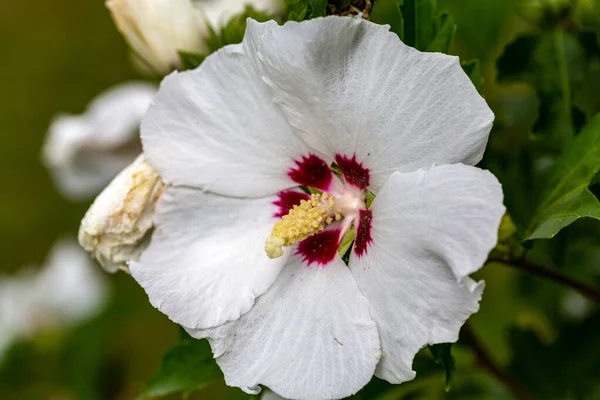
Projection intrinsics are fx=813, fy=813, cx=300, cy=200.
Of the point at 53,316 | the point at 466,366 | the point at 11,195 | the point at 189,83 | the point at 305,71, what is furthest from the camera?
the point at 11,195

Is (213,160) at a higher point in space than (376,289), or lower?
higher

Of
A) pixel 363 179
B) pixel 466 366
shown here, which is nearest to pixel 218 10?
pixel 363 179

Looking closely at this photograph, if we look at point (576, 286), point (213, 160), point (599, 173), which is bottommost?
point (576, 286)

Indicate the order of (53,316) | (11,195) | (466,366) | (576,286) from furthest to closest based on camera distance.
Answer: (11,195), (53,316), (466,366), (576,286)

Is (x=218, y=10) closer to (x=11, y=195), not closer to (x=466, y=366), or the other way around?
(x=466, y=366)

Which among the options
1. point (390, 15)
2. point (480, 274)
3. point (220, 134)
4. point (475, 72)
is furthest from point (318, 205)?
point (480, 274)

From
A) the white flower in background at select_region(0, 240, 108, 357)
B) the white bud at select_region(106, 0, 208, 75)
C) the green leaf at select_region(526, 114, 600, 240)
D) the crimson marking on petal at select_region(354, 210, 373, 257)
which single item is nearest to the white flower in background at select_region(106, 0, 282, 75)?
the white bud at select_region(106, 0, 208, 75)
